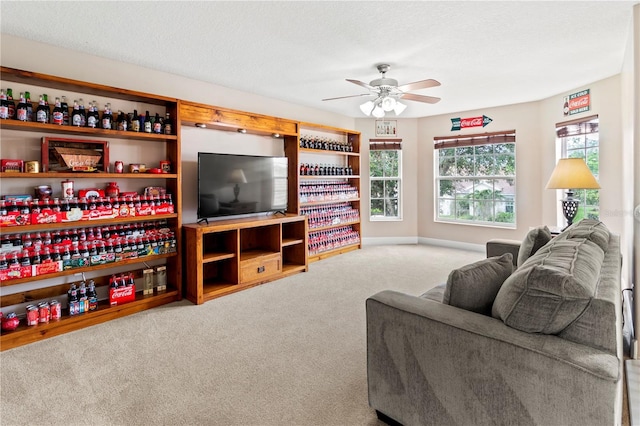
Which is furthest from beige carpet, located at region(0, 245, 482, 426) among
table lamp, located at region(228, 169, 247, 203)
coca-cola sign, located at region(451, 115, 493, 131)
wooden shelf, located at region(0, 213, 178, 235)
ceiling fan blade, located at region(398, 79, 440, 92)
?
coca-cola sign, located at region(451, 115, 493, 131)

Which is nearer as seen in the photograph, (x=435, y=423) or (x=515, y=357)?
(x=515, y=357)

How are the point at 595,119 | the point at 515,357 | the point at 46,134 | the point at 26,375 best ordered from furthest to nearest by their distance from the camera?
the point at 595,119 < the point at 46,134 < the point at 26,375 < the point at 515,357

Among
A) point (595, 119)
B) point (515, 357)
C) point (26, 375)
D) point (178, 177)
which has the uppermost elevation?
point (595, 119)

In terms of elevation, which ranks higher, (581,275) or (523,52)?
(523,52)

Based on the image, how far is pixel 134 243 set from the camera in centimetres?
330

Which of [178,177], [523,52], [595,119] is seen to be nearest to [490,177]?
[595,119]

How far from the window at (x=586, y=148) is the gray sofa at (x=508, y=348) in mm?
3308

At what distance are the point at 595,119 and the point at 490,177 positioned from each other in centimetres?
179

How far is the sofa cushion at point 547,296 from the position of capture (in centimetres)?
120

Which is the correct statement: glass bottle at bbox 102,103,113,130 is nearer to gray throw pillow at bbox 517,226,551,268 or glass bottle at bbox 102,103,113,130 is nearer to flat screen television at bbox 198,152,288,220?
flat screen television at bbox 198,152,288,220

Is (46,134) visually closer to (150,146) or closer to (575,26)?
(150,146)

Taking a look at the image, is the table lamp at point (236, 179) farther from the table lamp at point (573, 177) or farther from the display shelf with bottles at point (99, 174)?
the table lamp at point (573, 177)

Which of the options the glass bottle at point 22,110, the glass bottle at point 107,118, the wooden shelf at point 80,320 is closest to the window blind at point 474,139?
the wooden shelf at point 80,320

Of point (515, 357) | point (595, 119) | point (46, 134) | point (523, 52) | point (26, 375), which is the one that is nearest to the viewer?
point (515, 357)
